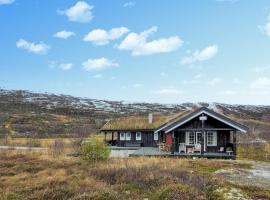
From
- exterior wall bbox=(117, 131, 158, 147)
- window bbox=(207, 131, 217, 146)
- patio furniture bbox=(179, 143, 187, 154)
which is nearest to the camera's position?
patio furniture bbox=(179, 143, 187, 154)

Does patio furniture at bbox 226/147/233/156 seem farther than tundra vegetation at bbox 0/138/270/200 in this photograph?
Yes

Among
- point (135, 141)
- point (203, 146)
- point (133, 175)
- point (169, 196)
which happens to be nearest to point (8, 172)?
point (133, 175)

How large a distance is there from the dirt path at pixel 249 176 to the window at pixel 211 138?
9.10 metres

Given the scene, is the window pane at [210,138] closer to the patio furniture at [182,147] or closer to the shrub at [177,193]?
the patio furniture at [182,147]

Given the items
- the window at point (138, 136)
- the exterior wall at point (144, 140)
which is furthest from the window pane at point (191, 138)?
the window at point (138, 136)

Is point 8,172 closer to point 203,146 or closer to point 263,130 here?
point 203,146

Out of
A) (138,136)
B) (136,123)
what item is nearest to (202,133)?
(138,136)

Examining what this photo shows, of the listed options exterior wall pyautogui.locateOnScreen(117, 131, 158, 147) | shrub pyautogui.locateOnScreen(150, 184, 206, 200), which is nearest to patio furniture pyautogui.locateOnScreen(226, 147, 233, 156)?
exterior wall pyautogui.locateOnScreen(117, 131, 158, 147)

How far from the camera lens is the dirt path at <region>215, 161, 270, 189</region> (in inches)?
670

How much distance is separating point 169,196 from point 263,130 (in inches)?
2132

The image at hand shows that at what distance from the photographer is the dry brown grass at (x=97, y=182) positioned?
14180 mm

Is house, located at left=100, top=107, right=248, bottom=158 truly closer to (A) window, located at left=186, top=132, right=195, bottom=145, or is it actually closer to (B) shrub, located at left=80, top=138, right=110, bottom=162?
(A) window, located at left=186, top=132, right=195, bottom=145

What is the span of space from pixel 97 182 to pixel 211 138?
57.1ft

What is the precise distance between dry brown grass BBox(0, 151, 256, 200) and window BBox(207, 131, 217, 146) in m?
10.3
